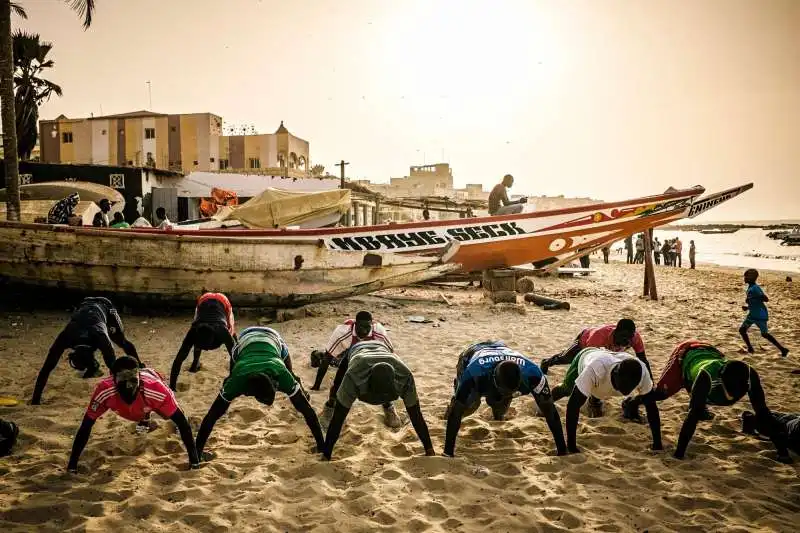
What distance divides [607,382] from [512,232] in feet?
22.0

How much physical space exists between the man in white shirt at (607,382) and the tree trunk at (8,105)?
1054cm

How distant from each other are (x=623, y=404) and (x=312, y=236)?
→ 607 centimetres

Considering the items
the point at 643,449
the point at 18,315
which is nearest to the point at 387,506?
the point at 643,449

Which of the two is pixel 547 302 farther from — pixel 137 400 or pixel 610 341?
pixel 137 400

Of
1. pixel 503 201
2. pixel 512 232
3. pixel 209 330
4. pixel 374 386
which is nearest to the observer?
pixel 374 386

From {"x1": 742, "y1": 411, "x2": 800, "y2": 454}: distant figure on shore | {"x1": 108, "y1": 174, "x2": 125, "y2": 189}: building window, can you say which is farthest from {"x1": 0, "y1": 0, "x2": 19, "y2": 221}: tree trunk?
{"x1": 742, "y1": 411, "x2": 800, "y2": 454}: distant figure on shore

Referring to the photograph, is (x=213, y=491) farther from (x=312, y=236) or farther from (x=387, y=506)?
(x=312, y=236)

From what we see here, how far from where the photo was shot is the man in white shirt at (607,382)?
3820mm

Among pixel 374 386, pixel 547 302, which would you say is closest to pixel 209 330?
pixel 374 386

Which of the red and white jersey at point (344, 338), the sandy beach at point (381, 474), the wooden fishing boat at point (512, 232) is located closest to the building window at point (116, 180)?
the wooden fishing boat at point (512, 232)

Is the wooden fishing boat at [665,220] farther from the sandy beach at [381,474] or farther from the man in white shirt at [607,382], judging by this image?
the man in white shirt at [607,382]

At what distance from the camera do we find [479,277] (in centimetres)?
1147

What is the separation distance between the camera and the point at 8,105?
30.8 ft

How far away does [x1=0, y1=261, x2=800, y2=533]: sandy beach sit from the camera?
3244 millimetres
